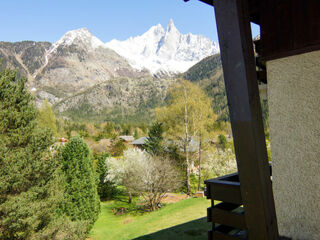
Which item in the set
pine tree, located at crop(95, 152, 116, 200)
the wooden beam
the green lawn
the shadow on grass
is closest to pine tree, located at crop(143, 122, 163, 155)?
pine tree, located at crop(95, 152, 116, 200)

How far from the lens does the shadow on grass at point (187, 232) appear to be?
689cm

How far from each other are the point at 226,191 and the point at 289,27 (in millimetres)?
2060

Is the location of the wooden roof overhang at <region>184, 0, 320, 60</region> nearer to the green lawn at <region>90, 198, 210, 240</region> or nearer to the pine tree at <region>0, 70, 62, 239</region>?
the green lawn at <region>90, 198, 210, 240</region>

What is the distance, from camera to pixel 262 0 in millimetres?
2932

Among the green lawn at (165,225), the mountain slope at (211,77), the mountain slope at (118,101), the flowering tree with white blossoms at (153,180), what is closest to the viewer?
the green lawn at (165,225)

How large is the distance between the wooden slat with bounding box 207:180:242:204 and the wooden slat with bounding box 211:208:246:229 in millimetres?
118

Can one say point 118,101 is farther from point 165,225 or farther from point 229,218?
point 229,218

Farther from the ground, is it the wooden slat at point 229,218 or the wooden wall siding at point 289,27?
the wooden wall siding at point 289,27

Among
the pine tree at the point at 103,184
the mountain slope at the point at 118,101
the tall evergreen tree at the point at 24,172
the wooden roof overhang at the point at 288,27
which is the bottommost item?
the pine tree at the point at 103,184

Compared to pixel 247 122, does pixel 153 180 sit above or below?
below

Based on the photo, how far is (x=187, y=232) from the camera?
7.39 m

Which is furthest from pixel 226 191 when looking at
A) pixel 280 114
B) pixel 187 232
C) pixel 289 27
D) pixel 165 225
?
pixel 165 225

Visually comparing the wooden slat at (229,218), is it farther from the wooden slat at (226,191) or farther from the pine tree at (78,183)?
the pine tree at (78,183)

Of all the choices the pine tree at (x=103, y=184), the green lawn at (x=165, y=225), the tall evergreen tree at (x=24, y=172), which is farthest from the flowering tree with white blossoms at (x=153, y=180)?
the tall evergreen tree at (x=24, y=172)
